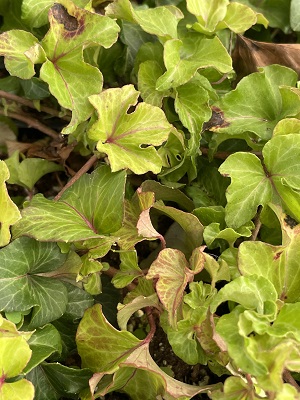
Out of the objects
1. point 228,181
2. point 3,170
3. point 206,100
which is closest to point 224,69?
point 206,100

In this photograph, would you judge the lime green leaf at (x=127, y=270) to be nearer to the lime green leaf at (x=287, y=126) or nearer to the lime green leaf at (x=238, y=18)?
the lime green leaf at (x=287, y=126)

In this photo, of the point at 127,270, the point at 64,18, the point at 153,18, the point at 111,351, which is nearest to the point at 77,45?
the point at 64,18

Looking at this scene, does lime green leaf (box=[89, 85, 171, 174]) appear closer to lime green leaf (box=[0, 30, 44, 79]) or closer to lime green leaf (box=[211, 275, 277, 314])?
lime green leaf (box=[0, 30, 44, 79])

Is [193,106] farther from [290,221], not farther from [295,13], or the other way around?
[295,13]

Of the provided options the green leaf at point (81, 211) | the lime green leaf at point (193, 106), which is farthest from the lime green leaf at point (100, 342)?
the lime green leaf at point (193, 106)

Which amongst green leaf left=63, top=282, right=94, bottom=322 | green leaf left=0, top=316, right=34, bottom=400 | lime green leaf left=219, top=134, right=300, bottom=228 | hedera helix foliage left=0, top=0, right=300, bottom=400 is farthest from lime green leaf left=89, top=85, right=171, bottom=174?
green leaf left=0, top=316, right=34, bottom=400

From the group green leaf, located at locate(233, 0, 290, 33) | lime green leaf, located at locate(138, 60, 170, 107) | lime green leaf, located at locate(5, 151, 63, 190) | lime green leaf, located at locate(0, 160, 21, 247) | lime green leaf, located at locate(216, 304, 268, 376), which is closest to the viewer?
lime green leaf, located at locate(216, 304, 268, 376)
